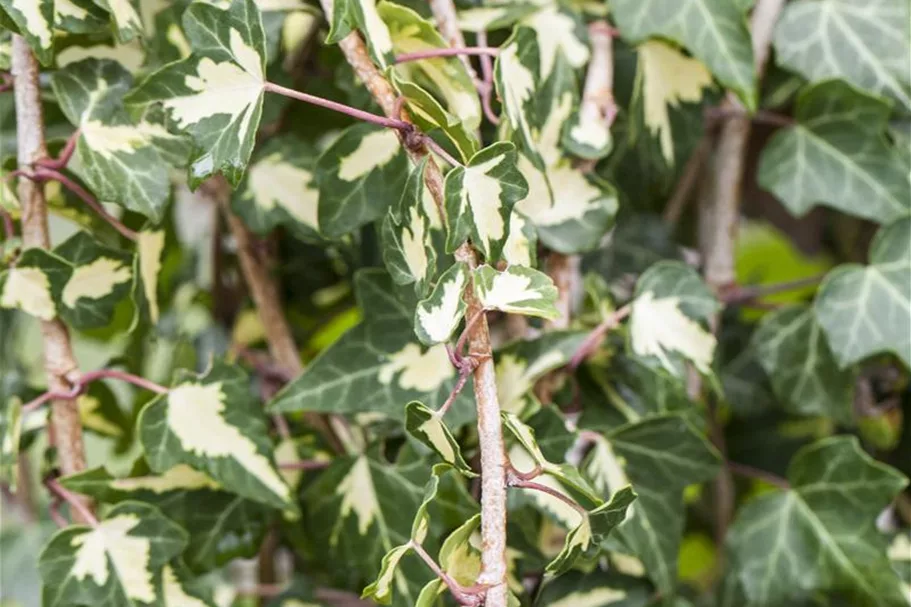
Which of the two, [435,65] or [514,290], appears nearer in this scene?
[514,290]

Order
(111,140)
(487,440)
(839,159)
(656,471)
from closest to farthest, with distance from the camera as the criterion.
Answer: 1. (487,440)
2. (111,140)
3. (656,471)
4. (839,159)

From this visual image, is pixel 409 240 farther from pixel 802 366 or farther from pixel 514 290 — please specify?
pixel 802 366

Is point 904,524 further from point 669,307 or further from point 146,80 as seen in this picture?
point 146,80


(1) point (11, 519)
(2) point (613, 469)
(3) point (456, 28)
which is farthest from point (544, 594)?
(1) point (11, 519)

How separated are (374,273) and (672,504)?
0.73 feet

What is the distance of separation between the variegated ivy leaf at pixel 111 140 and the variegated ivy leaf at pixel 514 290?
19cm

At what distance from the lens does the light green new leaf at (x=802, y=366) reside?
2.38ft

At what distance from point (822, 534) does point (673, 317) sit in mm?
196

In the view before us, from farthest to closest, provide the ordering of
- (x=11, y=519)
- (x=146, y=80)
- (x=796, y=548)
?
(x=11, y=519) < (x=796, y=548) < (x=146, y=80)

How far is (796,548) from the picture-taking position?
0.69 meters

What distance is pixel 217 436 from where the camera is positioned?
0.54m

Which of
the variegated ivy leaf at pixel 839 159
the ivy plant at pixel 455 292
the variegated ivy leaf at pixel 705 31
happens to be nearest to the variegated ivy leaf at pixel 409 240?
the ivy plant at pixel 455 292

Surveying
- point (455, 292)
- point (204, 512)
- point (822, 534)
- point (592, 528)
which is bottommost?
point (822, 534)

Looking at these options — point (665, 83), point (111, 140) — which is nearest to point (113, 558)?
point (111, 140)
